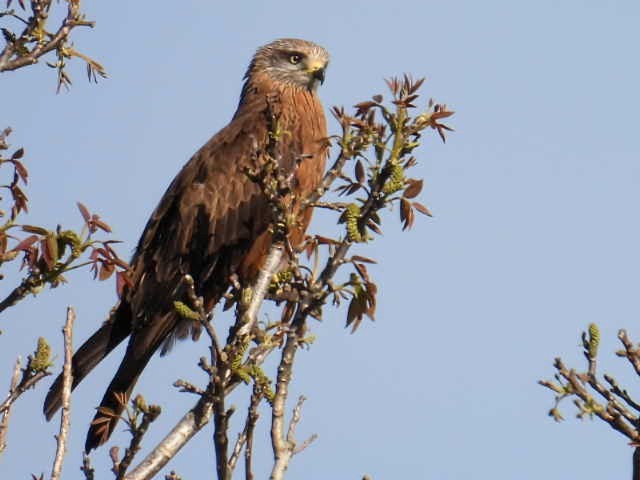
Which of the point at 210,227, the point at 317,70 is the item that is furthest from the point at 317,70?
the point at 210,227

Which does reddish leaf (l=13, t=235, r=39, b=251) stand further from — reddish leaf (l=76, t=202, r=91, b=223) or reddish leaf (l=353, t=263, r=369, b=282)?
reddish leaf (l=353, t=263, r=369, b=282)

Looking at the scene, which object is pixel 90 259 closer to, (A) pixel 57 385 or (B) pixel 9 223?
(B) pixel 9 223

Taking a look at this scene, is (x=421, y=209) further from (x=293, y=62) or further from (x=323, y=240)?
(x=293, y=62)

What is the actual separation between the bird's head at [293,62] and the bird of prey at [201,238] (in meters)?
0.75

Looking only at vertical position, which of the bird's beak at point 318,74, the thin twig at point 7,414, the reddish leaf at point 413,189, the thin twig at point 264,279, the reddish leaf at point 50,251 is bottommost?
the thin twig at point 7,414

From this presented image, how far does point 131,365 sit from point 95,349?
0.90ft

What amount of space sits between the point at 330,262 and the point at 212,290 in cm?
284

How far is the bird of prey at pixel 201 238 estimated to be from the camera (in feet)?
19.5

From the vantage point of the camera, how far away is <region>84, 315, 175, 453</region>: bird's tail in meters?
5.11

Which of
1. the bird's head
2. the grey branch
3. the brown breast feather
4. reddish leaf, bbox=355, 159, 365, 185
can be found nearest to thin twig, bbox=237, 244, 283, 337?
the grey branch

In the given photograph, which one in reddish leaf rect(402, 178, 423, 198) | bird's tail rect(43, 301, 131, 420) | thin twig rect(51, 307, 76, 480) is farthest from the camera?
bird's tail rect(43, 301, 131, 420)

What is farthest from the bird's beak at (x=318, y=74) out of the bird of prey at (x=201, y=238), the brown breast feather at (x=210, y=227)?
the brown breast feather at (x=210, y=227)

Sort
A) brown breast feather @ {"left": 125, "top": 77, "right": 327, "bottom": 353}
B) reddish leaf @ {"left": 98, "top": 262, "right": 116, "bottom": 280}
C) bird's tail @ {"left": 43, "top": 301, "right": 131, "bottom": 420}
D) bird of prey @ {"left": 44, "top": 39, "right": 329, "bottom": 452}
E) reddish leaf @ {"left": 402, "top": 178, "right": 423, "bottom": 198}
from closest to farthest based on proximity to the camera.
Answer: reddish leaf @ {"left": 98, "top": 262, "right": 116, "bottom": 280} < reddish leaf @ {"left": 402, "top": 178, "right": 423, "bottom": 198} < bird's tail @ {"left": 43, "top": 301, "right": 131, "bottom": 420} < bird of prey @ {"left": 44, "top": 39, "right": 329, "bottom": 452} < brown breast feather @ {"left": 125, "top": 77, "right": 327, "bottom": 353}

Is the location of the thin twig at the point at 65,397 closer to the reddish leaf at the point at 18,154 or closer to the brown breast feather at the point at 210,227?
the reddish leaf at the point at 18,154
